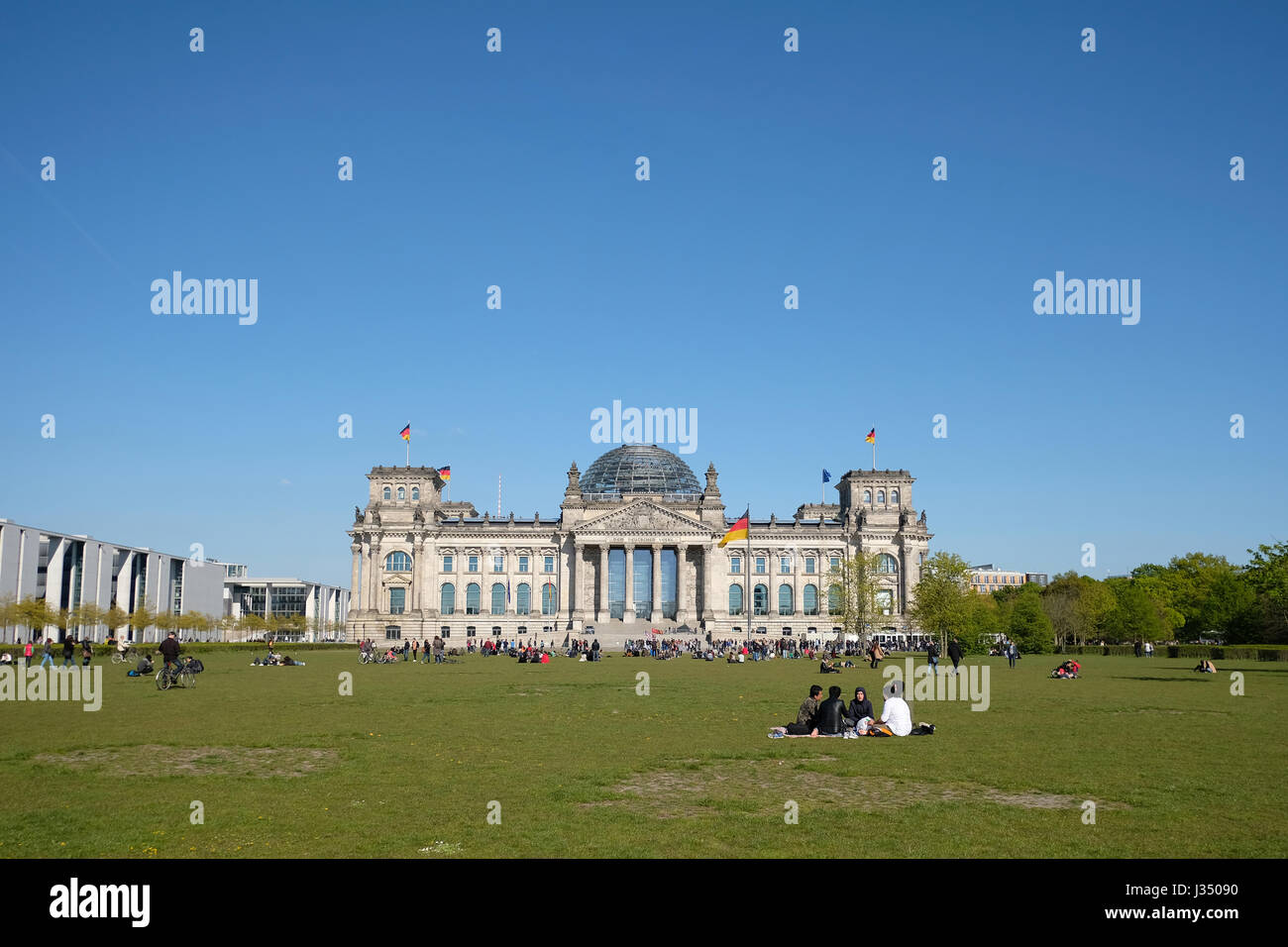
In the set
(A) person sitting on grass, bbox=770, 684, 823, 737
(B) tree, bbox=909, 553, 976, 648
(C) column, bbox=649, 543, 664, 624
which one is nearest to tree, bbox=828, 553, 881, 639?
(B) tree, bbox=909, 553, 976, 648

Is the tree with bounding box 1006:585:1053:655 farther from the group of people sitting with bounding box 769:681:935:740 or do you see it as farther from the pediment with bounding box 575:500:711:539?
the group of people sitting with bounding box 769:681:935:740

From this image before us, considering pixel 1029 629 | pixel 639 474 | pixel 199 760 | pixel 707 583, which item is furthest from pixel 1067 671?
pixel 639 474

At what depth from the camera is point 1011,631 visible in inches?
3120

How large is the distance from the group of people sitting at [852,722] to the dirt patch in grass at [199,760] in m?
9.65

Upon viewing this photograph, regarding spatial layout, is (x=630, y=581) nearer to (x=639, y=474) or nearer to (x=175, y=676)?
(x=639, y=474)

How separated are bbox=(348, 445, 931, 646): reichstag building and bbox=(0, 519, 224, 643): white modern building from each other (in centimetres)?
2510

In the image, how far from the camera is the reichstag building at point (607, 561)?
12862 centimetres

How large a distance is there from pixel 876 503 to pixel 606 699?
105 metres

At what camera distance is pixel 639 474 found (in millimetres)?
140500

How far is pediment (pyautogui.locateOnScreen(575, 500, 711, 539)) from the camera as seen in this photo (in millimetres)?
129000

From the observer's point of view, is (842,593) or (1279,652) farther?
(842,593)

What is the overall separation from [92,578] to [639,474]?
66.7 metres
